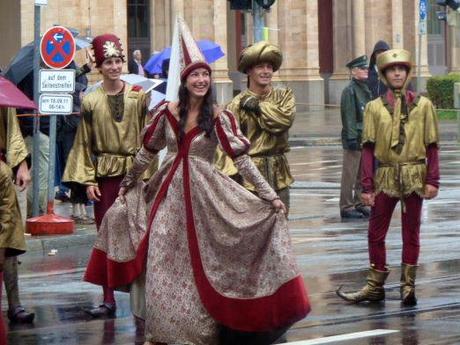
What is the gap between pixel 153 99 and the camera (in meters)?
18.5

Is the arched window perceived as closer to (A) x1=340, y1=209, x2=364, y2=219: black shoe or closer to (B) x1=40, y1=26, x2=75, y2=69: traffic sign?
(A) x1=340, y1=209, x2=364, y2=219: black shoe

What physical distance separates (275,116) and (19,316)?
7.52 feet

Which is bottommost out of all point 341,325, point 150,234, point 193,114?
point 341,325

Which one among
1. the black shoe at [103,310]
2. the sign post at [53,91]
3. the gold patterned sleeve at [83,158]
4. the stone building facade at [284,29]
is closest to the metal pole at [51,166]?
the sign post at [53,91]

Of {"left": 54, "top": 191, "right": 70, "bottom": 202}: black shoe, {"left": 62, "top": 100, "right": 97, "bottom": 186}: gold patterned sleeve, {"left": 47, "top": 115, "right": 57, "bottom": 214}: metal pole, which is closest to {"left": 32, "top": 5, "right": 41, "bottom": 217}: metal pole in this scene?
{"left": 47, "top": 115, "right": 57, "bottom": 214}: metal pole

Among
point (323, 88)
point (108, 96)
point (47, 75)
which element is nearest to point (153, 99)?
point (47, 75)

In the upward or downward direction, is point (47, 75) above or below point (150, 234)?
above

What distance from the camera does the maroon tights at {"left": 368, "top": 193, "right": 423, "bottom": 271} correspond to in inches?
482

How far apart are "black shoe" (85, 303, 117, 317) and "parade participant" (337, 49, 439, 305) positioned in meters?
1.73

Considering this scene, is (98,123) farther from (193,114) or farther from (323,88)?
(323,88)

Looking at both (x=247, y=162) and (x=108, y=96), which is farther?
(x=108, y=96)

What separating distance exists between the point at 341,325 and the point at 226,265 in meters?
1.50

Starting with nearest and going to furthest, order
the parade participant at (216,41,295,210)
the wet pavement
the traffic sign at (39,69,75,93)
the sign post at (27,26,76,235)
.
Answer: the wet pavement → the parade participant at (216,41,295,210) → the sign post at (27,26,76,235) → the traffic sign at (39,69,75,93)

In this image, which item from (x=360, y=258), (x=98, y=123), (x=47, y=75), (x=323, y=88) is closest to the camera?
(x=98, y=123)
